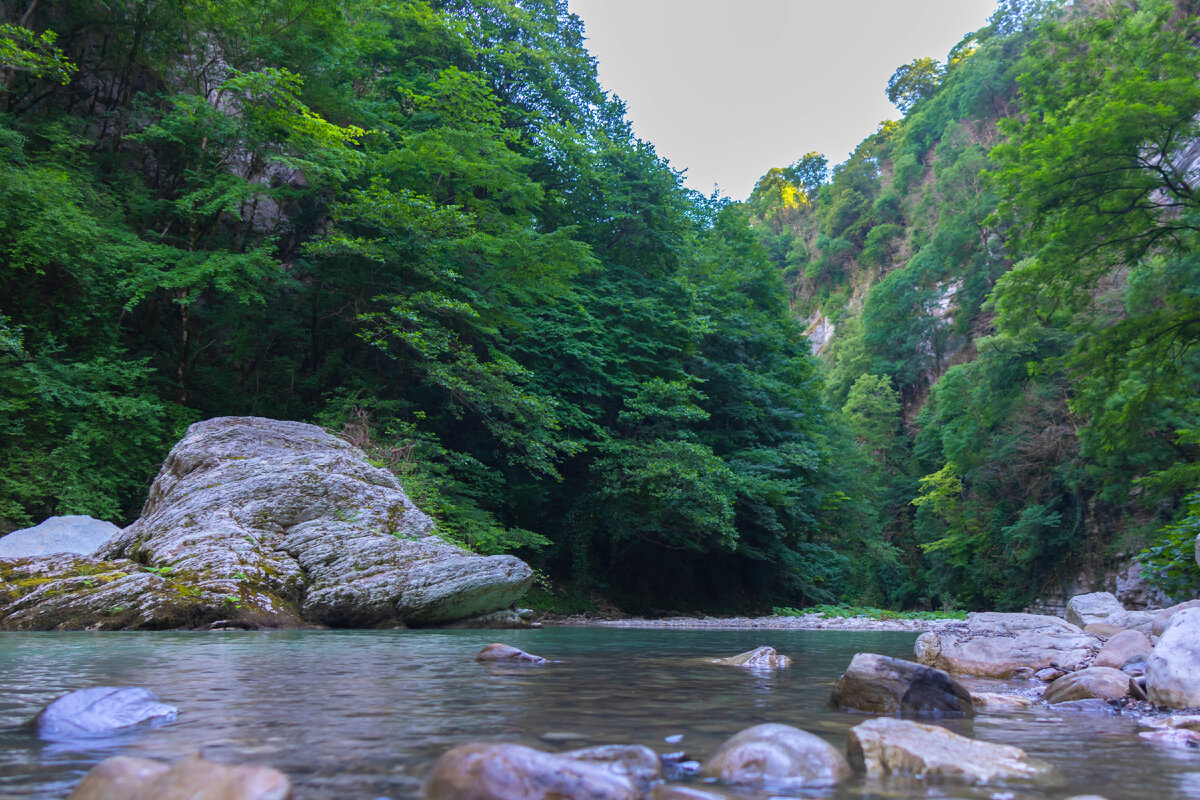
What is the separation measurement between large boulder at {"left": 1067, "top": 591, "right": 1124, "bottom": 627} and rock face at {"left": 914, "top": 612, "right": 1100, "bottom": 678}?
3.70m

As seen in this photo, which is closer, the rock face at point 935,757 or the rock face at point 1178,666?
the rock face at point 935,757

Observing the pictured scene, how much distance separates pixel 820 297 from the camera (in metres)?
63.9

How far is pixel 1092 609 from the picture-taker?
9.77 meters

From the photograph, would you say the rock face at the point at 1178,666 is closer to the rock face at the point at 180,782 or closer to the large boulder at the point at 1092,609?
the rock face at the point at 180,782

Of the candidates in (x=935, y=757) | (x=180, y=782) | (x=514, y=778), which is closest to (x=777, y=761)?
(x=935, y=757)

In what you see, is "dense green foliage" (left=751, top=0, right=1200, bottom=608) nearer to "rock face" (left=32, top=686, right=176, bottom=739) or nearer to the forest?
the forest

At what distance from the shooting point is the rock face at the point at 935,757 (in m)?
2.30

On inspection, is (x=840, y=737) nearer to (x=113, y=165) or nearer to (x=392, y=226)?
(x=392, y=226)

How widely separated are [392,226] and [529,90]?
9920 mm

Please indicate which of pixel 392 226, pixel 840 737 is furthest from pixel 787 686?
pixel 392 226

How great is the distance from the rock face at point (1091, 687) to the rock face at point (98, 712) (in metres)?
4.85

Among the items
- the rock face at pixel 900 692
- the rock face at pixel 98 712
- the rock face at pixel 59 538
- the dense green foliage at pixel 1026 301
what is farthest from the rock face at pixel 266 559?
the dense green foliage at pixel 1026 301

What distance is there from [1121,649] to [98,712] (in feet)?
21.9

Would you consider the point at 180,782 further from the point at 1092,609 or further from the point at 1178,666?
the point at 1092,609
